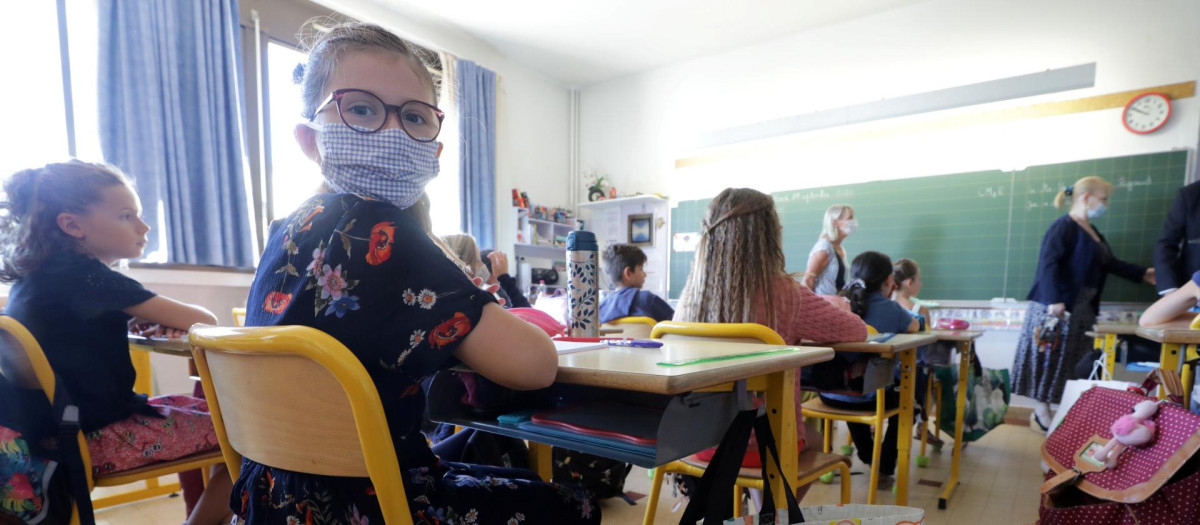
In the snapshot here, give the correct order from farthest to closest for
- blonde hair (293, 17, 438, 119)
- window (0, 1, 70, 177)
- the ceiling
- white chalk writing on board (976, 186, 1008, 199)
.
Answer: the ceiling
white chalk writing on board (976, 186, 1008, 199)
window (0, 1, 70, 177)
blonde hair (293, 17, 438, 119)

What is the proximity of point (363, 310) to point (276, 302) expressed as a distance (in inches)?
5.3

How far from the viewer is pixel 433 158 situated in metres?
0.83

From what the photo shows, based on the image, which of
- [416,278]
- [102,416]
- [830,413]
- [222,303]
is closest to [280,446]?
[416,278]

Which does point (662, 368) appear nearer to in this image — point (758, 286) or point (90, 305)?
point (758, 286)

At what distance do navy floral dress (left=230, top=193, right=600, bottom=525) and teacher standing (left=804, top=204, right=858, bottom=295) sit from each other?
9.56 ft

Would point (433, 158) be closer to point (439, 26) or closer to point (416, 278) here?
point (416, 278)

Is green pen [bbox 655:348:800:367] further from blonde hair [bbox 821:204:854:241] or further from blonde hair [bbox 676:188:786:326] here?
→ blonde hair [bbox 821:204:854:241]

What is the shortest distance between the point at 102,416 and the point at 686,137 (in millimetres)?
4600

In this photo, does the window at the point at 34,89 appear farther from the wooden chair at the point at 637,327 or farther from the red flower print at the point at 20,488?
the wooden chair at the point at 637,327

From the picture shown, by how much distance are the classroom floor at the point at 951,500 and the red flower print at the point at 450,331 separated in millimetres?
1544

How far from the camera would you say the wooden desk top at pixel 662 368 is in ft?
2.08

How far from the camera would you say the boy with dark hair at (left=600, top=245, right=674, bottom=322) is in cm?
247

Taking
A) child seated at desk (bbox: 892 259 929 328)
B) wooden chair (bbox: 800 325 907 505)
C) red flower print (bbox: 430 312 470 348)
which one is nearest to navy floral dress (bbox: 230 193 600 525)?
red flower print (bbox: 430 312 470 348)

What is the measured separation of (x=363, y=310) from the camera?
638 millimetres
